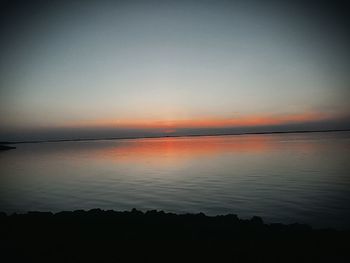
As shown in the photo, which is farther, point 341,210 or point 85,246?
point 341,210

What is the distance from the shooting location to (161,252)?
32.1 ft

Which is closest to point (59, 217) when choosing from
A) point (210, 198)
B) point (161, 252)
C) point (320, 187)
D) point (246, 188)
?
point (161, 252)

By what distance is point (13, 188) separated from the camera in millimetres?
31922

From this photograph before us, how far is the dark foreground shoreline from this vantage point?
31.1 ft

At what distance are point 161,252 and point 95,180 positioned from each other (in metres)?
27.8

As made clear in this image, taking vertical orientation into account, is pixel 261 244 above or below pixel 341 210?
above

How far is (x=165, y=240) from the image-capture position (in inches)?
430

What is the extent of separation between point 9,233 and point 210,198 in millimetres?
15850

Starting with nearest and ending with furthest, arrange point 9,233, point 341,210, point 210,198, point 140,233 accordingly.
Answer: point 140,233, point 9,233, point 341,210, point 210,198

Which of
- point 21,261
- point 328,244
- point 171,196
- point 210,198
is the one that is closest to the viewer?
point 21,261

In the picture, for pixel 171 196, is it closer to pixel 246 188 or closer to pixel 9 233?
pixel 246 188

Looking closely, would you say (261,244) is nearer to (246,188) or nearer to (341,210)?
(341,210)

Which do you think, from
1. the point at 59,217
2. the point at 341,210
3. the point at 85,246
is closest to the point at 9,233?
the point at 59,217

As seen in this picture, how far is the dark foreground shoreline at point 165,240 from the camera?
31.1 feet
